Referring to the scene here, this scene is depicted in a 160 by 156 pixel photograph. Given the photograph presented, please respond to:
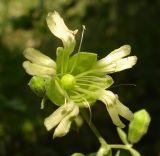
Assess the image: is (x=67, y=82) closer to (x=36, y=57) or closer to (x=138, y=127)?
(x=36, y=57)

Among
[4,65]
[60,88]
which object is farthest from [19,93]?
[60,88]

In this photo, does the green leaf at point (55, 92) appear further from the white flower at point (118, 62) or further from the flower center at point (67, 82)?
the white flower at point (118, 62)

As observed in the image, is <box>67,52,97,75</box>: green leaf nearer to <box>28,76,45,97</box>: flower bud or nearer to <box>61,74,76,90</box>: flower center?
<box>61,74,76,90</box>: flower center

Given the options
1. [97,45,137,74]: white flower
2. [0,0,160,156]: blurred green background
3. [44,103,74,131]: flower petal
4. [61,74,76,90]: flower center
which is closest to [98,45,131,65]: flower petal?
[97,45,137,74]: white flower

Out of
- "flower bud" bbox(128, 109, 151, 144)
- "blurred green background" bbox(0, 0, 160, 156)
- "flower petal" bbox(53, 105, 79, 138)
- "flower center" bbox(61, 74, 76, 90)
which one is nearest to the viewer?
"flower petal" bbox(53, 105, 79, 138)

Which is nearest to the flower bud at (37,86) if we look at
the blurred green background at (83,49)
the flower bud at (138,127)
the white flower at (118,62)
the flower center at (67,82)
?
the flower center at (67,82)

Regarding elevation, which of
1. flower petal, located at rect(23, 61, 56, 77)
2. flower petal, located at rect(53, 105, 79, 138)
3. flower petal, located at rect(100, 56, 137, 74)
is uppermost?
flower petal, located at rect(23, 61, 56, 77)
